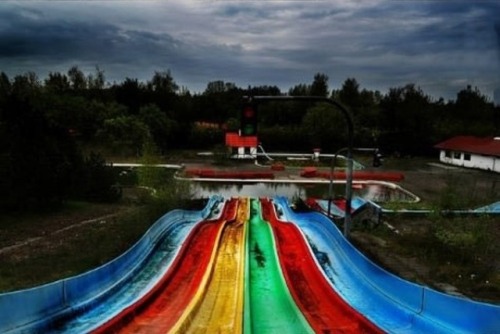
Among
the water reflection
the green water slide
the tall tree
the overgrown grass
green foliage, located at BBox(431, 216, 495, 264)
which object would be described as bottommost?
the water reflection

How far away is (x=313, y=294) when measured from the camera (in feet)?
47.8

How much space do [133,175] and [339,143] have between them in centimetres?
3454

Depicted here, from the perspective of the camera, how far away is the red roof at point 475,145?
56781mm

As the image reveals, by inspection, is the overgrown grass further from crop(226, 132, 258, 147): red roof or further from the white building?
the white building

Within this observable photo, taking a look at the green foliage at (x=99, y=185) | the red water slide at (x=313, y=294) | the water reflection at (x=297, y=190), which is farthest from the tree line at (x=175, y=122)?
the red water slide at (x=313, y=294)

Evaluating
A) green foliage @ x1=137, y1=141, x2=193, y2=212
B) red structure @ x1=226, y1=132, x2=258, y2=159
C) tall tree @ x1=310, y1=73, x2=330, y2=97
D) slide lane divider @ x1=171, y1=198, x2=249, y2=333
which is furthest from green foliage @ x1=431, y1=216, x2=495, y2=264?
tall tree @ x1=310, y1=73, x2=330, y2=97

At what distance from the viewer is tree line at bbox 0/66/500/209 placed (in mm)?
28062

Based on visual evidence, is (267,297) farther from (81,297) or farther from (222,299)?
(81,297)

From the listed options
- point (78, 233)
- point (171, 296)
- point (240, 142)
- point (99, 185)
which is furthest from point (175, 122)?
point (171, 296)

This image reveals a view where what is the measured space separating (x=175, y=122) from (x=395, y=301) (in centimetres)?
6597

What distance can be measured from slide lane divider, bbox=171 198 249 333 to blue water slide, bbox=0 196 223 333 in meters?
1.66

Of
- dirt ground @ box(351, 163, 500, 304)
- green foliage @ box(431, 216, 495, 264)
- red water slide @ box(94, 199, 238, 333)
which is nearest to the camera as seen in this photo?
red water slide @ box(94, 199, 238, 333)

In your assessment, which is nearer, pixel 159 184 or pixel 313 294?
pixel 313 294

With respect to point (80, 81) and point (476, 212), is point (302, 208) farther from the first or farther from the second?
point (80, 81)
